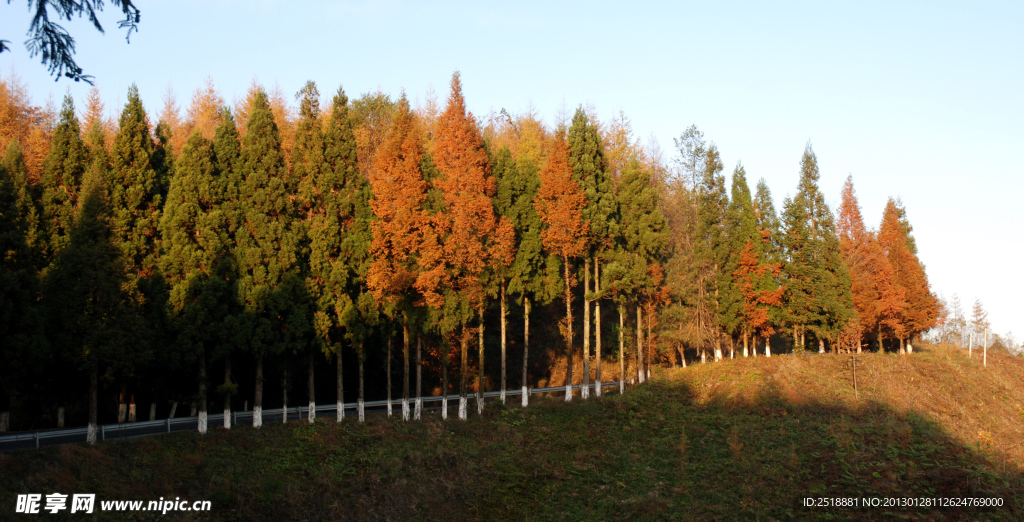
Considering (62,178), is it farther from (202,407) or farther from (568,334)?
(568,334)

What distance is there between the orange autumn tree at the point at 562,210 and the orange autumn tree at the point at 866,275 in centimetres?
3139

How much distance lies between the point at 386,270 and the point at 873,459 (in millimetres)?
20733

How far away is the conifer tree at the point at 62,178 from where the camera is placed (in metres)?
26.5

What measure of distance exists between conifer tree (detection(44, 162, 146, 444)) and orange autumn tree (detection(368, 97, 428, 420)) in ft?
31.3

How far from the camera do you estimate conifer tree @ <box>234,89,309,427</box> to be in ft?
86.2

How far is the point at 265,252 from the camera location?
27297 mm

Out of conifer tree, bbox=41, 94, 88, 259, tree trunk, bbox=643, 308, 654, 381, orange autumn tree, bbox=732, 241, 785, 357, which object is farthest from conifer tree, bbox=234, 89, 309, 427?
orange autumn tree, bbox=732, 241, 785, 357

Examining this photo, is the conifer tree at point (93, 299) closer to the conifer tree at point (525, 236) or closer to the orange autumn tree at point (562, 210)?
the conifer tree at point (525, 236)

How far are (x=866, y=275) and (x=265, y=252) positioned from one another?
165ft

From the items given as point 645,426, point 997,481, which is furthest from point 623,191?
point 997,481

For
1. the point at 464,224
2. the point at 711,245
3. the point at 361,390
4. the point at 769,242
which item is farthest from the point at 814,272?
the point at 361,390

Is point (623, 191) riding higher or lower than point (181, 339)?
higher

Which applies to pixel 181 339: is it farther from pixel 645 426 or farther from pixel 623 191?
pixel 623 191

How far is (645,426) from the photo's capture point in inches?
1207
